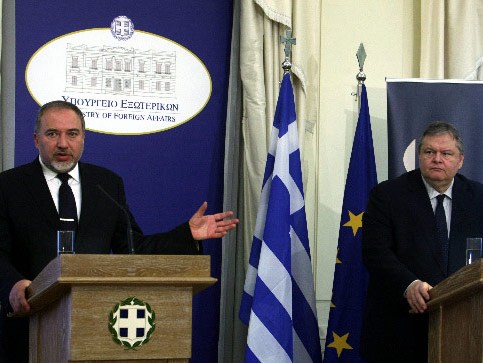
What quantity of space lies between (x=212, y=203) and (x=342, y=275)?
1028mm

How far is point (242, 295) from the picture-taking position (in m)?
5.74

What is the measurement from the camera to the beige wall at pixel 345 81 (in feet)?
20.5

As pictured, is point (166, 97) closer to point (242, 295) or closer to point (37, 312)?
point (242, 295)

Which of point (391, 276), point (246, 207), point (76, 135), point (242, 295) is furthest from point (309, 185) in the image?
point (76, 135)

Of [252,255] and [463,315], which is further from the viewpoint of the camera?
[252,255]

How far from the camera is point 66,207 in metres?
4.15

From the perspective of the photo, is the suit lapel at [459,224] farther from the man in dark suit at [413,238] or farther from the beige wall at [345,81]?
the beige wall at [345,81]

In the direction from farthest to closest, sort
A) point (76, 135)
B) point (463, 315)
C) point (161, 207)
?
1. point (161, 207)
2. point (76, 135)
3. point (463, 315)

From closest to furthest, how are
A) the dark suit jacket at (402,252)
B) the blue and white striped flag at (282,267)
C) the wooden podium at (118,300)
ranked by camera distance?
the wooden podium at (118,300) < the dark suit jacket at (402,252) < the blue and white striped flag at (282,267)

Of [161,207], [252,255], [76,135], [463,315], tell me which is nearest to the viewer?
[463,315]

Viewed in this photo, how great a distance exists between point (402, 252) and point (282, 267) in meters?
1.07

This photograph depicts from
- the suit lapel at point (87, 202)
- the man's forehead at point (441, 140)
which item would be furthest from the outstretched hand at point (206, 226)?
the man's forehead at point (441, 140)

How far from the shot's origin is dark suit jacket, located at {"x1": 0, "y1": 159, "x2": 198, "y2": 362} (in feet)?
13.3

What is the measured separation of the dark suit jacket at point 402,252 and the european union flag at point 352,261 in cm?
92
